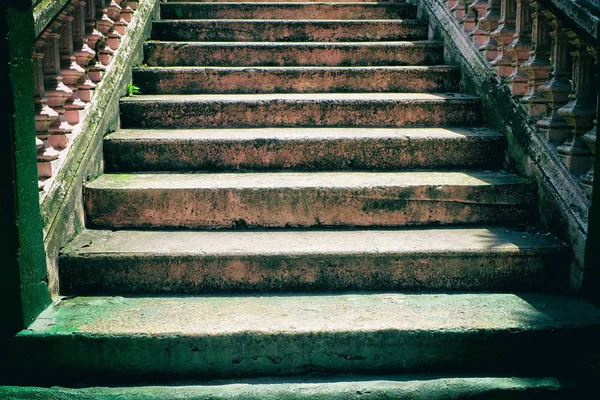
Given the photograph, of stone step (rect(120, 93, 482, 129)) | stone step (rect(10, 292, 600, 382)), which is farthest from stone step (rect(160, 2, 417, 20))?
stone step (rect(10, 292, 600, 382))

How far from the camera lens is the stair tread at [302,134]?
3.60 metres

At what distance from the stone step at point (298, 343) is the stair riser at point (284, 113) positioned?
5.81 ft

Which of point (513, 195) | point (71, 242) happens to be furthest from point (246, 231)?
point (513, 195)

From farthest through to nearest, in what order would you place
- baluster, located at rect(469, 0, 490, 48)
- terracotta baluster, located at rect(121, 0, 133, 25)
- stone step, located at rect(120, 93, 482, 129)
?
terracotta baluster, located at rect(121, 0, 133, 25) < baluster, located at rect(469, 0, 490, 48) < stone step, located at rect(120, 93, 482, 129)

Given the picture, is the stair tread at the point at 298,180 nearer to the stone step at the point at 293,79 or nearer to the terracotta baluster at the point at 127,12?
the stone step at the point at 293,79

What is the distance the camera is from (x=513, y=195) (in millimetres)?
3252

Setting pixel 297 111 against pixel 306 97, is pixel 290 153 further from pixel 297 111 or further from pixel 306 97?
pixel 306 97

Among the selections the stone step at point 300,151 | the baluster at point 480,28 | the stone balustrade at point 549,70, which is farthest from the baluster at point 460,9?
the stone step at point 300,151

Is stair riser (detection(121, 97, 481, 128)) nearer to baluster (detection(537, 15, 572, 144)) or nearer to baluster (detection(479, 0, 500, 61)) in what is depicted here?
baluster (detection(479, 0, 500, 61))

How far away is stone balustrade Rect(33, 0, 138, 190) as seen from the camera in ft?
9.24

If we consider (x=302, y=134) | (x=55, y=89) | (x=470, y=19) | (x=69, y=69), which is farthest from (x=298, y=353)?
(x=470, y=19)

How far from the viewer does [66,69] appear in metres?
3.20

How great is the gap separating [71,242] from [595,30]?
295cm

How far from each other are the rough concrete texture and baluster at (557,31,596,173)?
1.24 meters
